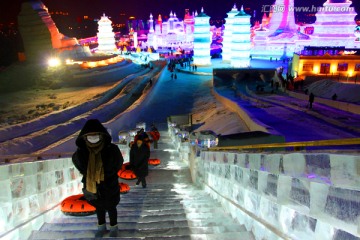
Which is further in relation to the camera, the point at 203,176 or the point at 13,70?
the point at 13,70

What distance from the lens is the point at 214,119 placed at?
21484mm

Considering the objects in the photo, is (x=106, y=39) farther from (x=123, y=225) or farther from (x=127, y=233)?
(x=127, y=233)

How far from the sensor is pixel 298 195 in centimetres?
287

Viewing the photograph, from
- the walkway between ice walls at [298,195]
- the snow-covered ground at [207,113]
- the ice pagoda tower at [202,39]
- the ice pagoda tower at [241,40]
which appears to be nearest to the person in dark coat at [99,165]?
the walkway between ice walls at [298,195]

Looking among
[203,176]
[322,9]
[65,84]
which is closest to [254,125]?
[203,176]

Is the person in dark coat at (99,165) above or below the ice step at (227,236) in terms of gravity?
above

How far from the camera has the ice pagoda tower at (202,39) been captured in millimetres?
46812

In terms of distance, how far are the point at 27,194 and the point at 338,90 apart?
26818 millimetres

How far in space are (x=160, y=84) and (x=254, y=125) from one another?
73.0 ft

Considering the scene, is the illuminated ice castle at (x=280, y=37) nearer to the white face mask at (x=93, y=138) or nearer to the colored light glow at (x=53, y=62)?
the colored light glow at (x=53, y=62)

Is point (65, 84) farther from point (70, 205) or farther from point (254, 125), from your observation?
point (70, 205)

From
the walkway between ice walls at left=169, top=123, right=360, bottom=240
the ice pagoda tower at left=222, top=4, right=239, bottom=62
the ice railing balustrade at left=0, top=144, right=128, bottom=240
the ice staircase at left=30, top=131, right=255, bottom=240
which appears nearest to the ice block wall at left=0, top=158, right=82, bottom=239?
the ice railing balustrade at left=0, top=144, right=128, bottom=240

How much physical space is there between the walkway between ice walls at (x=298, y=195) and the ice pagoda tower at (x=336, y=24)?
46.4m

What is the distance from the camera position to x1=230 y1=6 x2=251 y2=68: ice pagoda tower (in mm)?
43531
